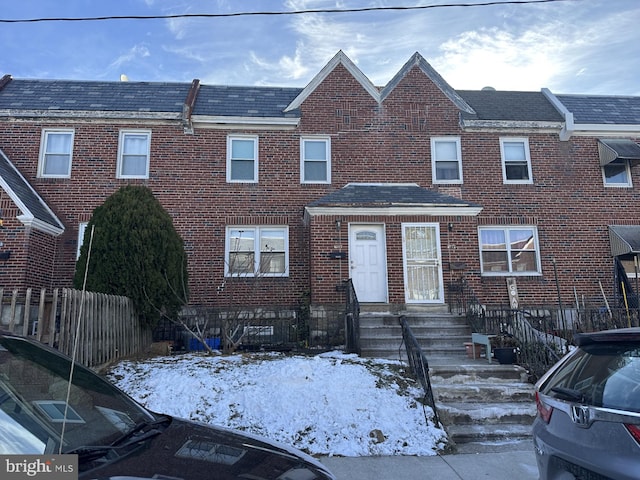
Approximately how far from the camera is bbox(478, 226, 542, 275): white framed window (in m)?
13.1

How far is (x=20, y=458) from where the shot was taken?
189 cm

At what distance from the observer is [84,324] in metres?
6.93

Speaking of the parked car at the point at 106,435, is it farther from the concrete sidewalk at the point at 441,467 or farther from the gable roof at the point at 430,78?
the gable roof at the point at 430,78

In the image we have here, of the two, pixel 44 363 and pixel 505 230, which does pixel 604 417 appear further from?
pixel 505 230

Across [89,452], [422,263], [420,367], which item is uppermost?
[422,263]

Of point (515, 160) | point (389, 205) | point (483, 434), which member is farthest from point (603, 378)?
point (515, 160)

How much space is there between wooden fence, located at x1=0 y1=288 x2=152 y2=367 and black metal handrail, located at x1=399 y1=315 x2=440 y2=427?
16.3 feet

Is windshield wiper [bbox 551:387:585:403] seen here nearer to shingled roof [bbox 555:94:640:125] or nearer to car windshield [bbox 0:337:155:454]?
car windshield [bbox 0:337:155:454]

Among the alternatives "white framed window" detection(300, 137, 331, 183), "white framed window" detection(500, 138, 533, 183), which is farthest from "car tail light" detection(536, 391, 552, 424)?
"white framed window" detection(500, 138, 533, 183)

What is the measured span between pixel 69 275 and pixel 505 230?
1293 centimetres

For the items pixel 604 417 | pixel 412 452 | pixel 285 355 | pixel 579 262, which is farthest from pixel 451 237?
pixel 604 417

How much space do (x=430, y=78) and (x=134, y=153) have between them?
9721mm

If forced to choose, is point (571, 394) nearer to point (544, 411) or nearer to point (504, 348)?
point (544, 411)

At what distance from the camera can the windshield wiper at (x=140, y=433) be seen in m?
2.45
